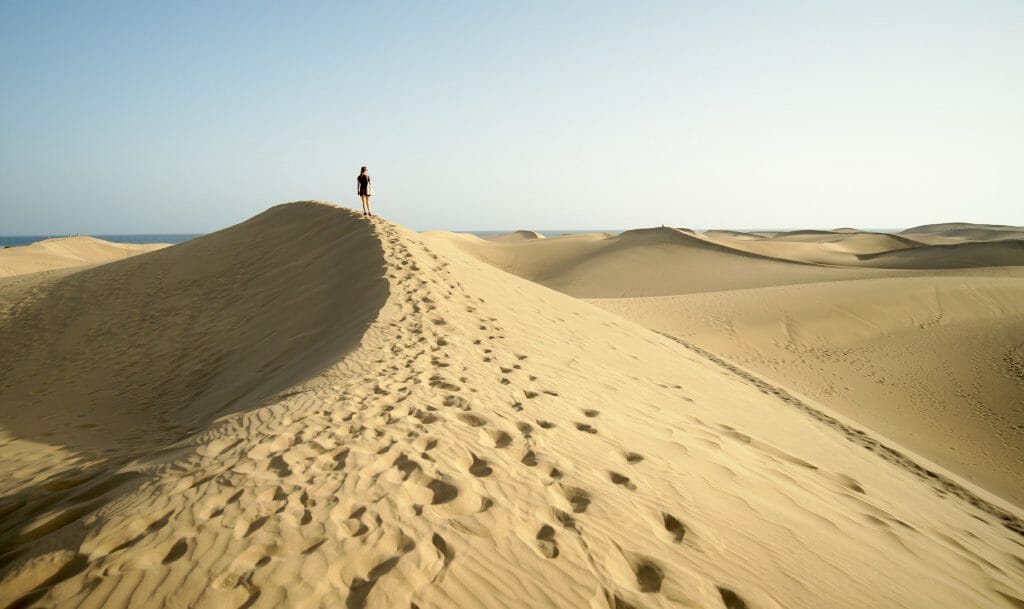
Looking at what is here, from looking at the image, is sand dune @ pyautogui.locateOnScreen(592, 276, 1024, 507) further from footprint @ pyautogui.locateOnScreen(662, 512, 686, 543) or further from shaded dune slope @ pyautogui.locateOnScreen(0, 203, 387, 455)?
shaded dune slope @ pyautogui.locateOnScreen(0, 203, 387, 455)

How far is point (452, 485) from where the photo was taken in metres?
2.95

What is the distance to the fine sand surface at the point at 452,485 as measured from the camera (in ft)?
7.42

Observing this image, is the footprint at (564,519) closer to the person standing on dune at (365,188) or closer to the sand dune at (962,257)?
the person standing on dune at (365,188)

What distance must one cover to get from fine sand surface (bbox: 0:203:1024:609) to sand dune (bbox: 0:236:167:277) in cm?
2318

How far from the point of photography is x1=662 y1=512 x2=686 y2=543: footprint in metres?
2.75

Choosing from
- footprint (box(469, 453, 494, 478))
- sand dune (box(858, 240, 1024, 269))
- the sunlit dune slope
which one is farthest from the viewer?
sand dune (box(858, 240, 1024, 269))

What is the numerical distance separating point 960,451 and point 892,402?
1.85 metres

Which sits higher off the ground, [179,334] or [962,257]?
[962,257]

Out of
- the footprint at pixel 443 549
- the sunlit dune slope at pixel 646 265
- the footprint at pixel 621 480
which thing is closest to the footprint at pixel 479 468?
the footprint at pixel 443 549

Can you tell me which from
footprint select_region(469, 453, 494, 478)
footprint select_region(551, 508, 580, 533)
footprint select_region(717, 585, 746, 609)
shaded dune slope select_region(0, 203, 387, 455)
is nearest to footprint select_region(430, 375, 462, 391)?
footprint select_region(469, 453, 494, 478)

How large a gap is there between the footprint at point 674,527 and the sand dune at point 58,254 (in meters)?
28.4

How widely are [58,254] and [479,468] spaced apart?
136 feet

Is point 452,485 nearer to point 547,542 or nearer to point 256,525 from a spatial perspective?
point 547,542

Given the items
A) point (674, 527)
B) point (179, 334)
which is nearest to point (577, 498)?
point (674, 527)
